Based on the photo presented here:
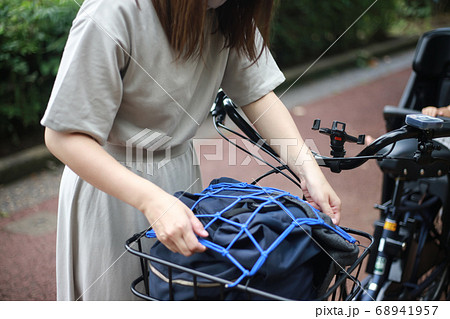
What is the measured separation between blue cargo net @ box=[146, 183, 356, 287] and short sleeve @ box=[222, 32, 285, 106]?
313mm

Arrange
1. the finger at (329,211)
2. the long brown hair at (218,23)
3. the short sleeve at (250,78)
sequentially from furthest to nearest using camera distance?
the short sleeve at (250,78)
the finger at (329,211)
the long brown hair at (218,23)

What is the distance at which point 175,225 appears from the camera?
93 centimetres

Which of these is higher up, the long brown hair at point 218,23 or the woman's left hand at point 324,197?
the long brown hair at point 218,23

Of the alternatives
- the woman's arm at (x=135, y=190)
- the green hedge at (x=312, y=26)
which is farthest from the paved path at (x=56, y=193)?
the green hedge at (x=312, y=26)

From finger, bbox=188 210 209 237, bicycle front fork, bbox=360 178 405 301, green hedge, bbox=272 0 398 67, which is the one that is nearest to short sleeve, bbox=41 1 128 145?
finger, bbox=188 210 209 237

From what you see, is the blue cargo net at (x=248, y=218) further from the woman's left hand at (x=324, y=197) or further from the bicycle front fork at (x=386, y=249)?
the bicycle front fork at (x=386, y=249)

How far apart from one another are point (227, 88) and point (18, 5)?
2970 mm

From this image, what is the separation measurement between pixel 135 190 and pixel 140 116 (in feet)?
0.75

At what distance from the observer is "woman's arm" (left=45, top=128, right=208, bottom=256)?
0.94 metres

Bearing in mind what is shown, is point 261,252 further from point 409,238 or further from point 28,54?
point 28,54

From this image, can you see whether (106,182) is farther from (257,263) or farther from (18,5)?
(18,5)

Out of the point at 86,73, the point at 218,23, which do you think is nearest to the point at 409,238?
the point at 218,23

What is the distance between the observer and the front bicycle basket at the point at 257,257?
92 centimetres

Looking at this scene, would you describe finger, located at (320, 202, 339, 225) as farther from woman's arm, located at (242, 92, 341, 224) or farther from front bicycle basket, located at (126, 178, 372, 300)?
front bicycle basket, located at (126, 178, 372, 300)
